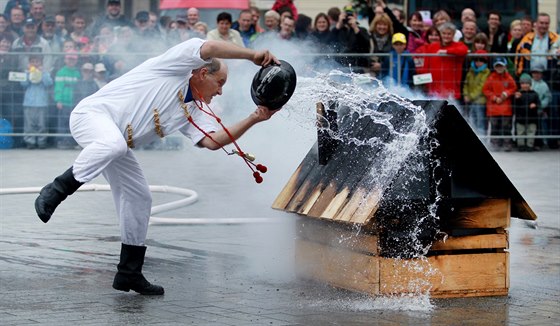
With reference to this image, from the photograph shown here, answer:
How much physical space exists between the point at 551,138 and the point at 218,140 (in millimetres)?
12105

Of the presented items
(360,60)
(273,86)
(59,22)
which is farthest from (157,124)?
(59,22)

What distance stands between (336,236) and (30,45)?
39.5ft

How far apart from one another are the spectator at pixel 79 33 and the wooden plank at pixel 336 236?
36.6 feet

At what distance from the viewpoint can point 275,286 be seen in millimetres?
8023

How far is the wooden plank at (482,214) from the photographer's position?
7.57 meters

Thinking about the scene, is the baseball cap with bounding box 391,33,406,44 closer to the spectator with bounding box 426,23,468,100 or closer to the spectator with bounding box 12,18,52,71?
the spectator with bounding box 426,23,468,100

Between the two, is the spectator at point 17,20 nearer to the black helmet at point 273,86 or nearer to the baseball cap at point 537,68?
the baseball cap at point 537,68

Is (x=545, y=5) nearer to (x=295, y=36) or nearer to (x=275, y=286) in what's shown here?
(x=295, y=36)


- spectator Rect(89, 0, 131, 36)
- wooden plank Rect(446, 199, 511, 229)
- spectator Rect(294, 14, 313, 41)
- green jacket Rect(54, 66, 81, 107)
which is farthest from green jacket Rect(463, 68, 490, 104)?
wooden plank Rect(446, 199, 511, 229)

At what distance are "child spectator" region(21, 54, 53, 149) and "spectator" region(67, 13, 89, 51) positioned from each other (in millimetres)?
753

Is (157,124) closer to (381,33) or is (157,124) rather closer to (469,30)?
(381,33)

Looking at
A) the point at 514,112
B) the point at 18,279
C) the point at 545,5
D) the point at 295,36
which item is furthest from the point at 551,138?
the point at 18,279

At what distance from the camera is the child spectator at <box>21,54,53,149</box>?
18.3m

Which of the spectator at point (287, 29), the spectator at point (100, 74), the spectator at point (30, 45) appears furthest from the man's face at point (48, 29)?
the spectator at point (287, 29)
